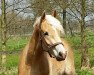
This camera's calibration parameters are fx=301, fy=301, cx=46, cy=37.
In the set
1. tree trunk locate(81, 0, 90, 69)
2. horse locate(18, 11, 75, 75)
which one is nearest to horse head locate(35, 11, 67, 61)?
horse locate(18, 11, 75, 75)

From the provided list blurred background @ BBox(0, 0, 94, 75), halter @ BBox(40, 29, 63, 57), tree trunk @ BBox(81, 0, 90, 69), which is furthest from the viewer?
tree trunk @ BBox(81, 0, 90, 69)

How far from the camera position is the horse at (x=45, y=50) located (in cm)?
512

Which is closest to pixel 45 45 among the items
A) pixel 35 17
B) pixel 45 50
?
pixel 45 50

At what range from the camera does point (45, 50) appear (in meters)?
5.44

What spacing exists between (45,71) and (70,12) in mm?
10789

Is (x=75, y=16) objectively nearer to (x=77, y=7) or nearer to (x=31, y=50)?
(x=77, y=7)

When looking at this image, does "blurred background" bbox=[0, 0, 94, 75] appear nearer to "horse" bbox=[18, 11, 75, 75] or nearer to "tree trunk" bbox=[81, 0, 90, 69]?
"tree trunk" bbox=[81, 0, 90, 69]

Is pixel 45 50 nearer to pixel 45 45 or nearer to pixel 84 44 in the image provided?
pixel 45 45

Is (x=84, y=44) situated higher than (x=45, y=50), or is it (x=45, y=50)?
(x=45, y=50)

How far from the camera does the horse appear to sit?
5.12 metres

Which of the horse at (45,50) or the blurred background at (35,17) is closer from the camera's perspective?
the horse at (45,50)

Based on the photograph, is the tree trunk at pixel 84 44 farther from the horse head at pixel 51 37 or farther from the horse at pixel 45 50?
the horse head at pixel 51 37

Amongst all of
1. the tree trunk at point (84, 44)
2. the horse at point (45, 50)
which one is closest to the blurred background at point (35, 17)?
the tree trunk at point (84, 44)

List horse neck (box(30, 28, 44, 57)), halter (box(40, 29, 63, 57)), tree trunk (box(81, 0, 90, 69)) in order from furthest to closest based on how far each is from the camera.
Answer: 1. tree trunk (box(81, 0, 90, 69))
2. horse neck (box(30, 28, 44, 57))
3. halter (box(40, 29, 63, 57))
